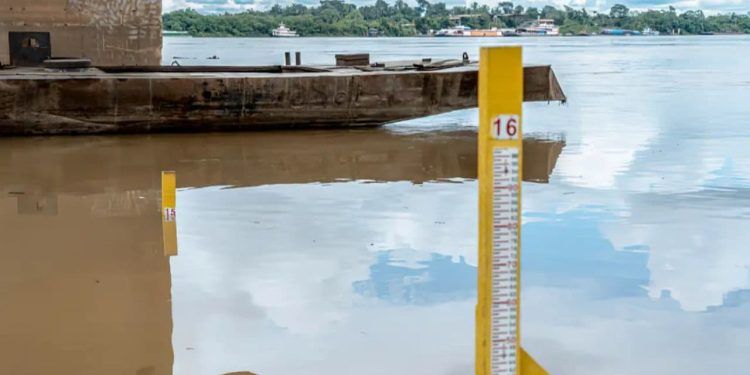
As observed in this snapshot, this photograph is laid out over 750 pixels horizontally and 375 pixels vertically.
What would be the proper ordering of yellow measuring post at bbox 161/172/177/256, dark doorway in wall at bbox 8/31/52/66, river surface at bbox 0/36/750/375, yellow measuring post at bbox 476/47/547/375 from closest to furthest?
yellow measuring post at bbox 476/47/547/375 → river surface at bbox 0/36/750/375 → yellow measuring post at bbox 161/172/177/256 → dark doorway in wall at bbox 8/31/52/66

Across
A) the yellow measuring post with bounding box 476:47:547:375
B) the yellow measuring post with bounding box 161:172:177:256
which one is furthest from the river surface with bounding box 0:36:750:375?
the yellow measuring post with bounding box 476:47:547:375

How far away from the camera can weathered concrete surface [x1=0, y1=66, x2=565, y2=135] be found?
53.4 ft

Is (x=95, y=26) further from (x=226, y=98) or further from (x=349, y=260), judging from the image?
(x=349, y=260)

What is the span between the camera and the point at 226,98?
56.1 ft

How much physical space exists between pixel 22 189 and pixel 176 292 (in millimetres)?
5537

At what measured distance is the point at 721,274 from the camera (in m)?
7.82

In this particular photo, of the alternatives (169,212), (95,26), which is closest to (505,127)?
(169,212)

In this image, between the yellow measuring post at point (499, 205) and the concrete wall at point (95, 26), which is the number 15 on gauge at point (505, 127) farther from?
the concrete wall at point (95, 26)

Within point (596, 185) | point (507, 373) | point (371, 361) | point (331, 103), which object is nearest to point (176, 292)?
point (371, 361)

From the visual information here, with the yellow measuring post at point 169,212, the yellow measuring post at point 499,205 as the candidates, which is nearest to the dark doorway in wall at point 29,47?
the yellow measuring post at point 169,212

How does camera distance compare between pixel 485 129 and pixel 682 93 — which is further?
pixel 682 93

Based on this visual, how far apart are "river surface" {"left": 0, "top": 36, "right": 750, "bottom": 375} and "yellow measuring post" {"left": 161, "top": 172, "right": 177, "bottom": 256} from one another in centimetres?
12

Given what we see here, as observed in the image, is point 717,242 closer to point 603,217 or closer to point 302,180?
point 603,217

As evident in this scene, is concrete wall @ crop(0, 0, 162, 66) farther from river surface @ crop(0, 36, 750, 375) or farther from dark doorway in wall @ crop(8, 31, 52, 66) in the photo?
river surface @ crop(0, 36, 750, 375)
